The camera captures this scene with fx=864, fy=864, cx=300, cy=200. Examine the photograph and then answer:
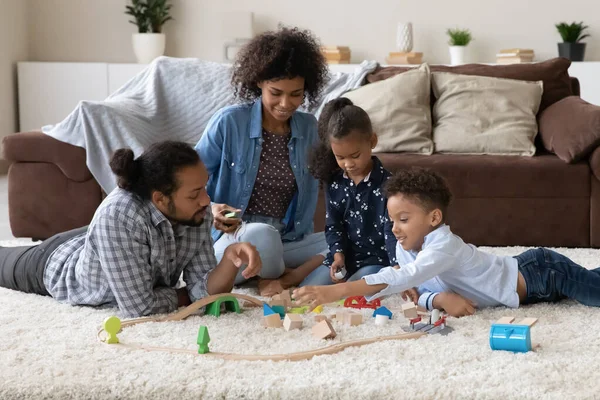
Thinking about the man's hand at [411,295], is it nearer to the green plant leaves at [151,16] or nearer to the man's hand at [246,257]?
the man's hand at [246,257]

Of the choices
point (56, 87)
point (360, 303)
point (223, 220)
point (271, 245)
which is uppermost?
point (56, 87)

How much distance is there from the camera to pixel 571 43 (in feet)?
18.6

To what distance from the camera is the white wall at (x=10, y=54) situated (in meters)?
6.09

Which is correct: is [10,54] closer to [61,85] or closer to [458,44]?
[61,85]

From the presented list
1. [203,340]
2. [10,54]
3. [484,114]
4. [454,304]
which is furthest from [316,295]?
[10,54]

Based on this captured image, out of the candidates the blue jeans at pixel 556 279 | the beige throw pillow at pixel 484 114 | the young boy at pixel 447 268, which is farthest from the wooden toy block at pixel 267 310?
the beige throw pillow at pixel 484 114

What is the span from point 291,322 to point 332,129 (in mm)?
639

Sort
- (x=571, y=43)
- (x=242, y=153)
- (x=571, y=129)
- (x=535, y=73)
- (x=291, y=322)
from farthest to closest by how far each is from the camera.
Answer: (x=571, y=43) < (x=535, y=73) < (x=571, y=129) < (x=242, y=153) < (x=291, y=322)

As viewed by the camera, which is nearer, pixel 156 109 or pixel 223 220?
pixel 223 220

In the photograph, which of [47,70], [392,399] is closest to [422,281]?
[392,399]

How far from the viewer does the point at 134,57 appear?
648 cm

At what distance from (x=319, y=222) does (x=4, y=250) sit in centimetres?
140

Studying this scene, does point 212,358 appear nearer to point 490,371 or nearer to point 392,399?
point 392,399

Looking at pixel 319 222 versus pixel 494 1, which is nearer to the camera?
pixel 319 222
